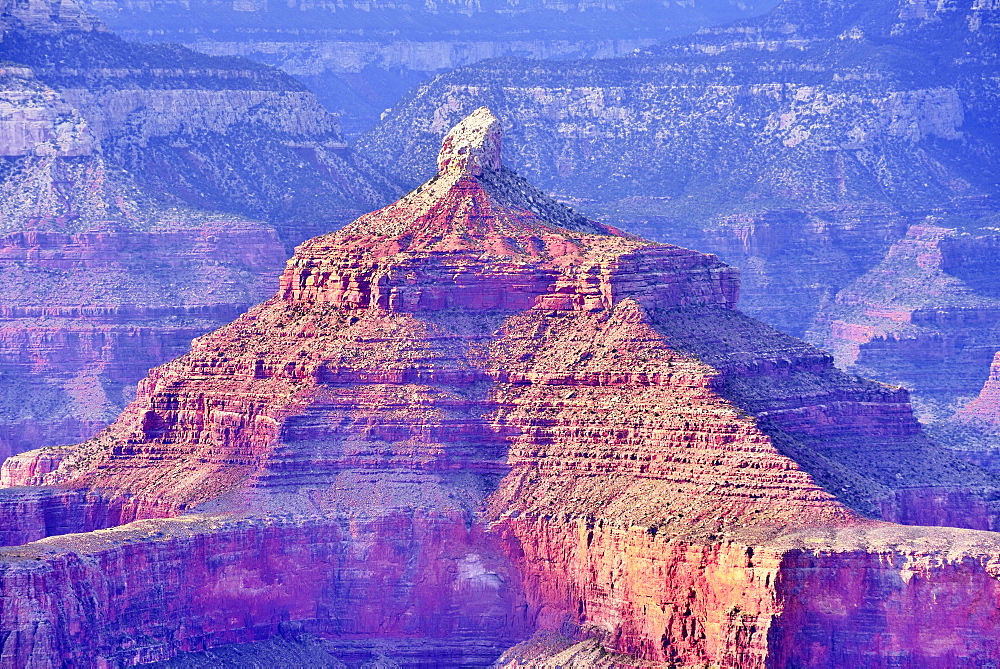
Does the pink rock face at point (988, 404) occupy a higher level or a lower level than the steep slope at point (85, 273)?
lower

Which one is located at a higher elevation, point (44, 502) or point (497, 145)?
point (497, 145)

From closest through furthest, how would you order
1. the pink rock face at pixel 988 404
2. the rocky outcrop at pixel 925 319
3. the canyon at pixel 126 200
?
the pink rock face at pixel 988 404
the canyon at pixel 126 200
the rocky outcrop at pixel 925 319

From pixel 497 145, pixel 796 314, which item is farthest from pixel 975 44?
pixel 497 145

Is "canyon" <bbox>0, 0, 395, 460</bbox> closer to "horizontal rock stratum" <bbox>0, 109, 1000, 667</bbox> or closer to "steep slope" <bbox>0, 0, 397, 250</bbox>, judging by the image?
"steep slope" <bbox>0, 0, 397, 250</bbox>

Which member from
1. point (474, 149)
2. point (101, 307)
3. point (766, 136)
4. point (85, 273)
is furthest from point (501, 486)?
point (766, 136)

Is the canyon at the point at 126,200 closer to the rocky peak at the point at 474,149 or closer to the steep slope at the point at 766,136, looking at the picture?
the steep slope at the point at 766,136

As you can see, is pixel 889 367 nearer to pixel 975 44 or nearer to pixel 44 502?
pixel 975 44

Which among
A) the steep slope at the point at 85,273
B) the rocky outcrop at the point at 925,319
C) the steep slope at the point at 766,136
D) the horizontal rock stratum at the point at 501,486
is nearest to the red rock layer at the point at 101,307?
the steep slope at the point at 85,273

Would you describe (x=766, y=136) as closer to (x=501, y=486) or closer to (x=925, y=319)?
(x=925, y=319)

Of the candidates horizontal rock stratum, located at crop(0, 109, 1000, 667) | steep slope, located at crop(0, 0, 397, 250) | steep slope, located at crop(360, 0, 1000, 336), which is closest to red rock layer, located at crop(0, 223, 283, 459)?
steep slope, located at crop(0, 0, 397, 250)
